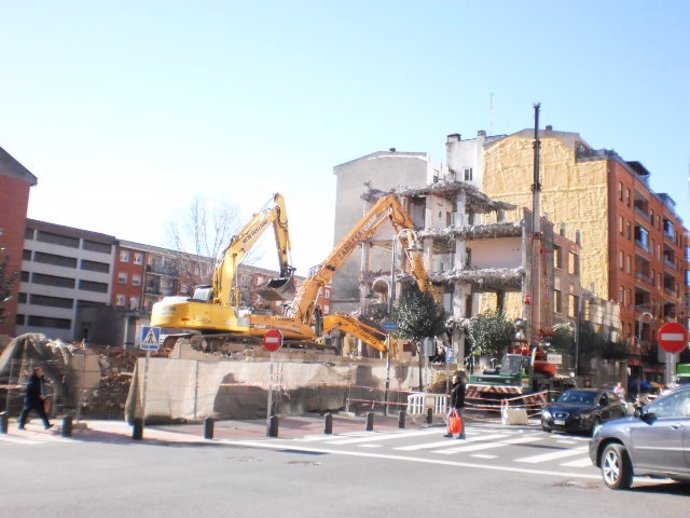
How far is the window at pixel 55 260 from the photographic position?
72750 mm

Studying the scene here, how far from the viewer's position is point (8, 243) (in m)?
59.2

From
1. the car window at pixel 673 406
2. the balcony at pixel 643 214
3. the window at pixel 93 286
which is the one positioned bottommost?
the car window at pixel 673 406

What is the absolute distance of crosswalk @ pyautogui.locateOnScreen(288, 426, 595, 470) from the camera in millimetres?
14734

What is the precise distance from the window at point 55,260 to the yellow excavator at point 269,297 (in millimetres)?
47013

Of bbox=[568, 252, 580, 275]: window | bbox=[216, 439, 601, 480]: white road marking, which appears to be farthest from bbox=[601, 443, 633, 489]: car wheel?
bbox=[568, 252, 580, 275]: window

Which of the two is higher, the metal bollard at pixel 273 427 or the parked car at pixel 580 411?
the parked car at pixel 580 411

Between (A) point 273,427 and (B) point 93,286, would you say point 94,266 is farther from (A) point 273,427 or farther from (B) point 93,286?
(A) point 273,427

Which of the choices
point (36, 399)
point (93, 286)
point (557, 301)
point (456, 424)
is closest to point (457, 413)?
point (456, 424)

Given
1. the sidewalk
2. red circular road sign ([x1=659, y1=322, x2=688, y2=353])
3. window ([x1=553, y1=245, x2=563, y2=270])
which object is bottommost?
the sidewalk

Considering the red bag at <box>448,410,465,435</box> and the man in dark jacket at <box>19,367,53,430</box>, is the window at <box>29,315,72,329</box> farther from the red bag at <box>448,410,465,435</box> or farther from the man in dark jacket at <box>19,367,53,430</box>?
the red bag at <box>448,410,465,435</box>

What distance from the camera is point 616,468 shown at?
418 inches

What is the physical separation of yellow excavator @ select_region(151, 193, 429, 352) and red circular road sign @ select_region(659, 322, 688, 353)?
52.2ft

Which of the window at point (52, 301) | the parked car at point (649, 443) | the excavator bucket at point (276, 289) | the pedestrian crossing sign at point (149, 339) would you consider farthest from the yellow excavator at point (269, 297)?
the window at point (52, 301)

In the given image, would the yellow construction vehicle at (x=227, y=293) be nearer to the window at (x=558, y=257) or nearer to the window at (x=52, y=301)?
the window at (x=558, y=257)
